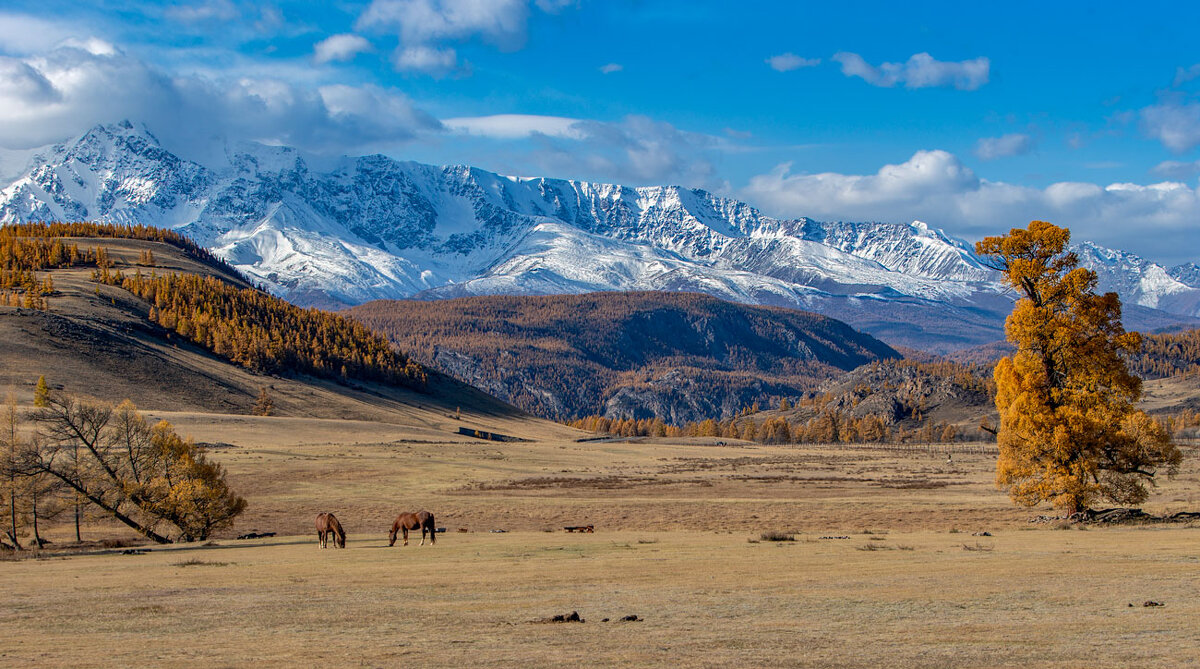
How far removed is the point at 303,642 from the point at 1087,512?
38.7 m

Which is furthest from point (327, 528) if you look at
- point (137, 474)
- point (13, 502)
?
point (13, 502)

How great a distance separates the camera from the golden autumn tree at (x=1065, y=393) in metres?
43.6

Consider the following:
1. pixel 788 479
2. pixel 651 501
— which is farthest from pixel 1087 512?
pixel 788 479

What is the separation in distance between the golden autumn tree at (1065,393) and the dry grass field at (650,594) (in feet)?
10.4

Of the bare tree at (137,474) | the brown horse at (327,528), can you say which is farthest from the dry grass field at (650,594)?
the bare tree at (137,474)

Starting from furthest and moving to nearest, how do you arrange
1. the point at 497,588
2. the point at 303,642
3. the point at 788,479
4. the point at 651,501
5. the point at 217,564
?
the point at 788,479 < the point at 651,501 < the point at 217,564 < the point at 497,588 < the point at 303,642

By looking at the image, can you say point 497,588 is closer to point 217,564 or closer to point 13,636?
point 13,636

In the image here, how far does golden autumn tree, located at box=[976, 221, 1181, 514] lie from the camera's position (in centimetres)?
4356

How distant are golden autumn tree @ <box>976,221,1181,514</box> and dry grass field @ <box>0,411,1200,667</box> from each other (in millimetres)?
3155

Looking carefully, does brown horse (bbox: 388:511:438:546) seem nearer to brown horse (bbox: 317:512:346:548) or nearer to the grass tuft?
brown horse (bbox: 317:512:346:548)

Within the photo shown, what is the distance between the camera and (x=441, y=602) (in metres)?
22.2

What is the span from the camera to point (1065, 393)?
45094mm

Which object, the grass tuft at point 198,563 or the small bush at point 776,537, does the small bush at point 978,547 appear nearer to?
the small bush at point 776,537

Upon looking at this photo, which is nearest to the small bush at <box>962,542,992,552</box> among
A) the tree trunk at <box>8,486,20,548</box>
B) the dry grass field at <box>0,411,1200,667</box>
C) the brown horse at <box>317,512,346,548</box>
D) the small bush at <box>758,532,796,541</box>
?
the dry grass field at <box>0,411,1200,667</box>
